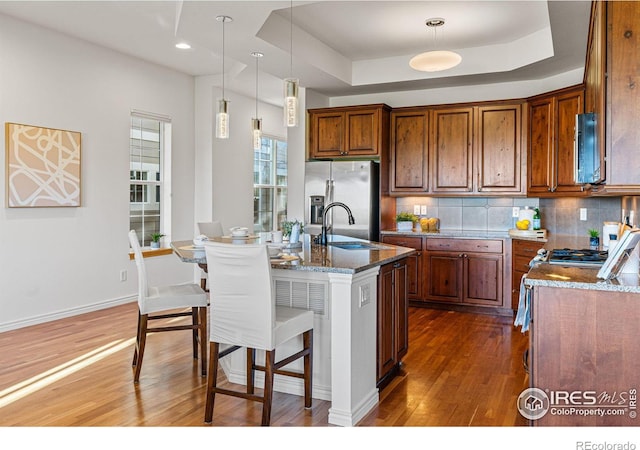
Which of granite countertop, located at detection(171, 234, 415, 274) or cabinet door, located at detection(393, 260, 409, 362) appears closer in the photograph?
granite countertop, located at detection(171, 234, 415, 274)

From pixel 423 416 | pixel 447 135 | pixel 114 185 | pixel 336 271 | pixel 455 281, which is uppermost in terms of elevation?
pixel 447 135

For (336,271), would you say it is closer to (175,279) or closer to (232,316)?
(232,316)

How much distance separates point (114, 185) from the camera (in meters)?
5.60

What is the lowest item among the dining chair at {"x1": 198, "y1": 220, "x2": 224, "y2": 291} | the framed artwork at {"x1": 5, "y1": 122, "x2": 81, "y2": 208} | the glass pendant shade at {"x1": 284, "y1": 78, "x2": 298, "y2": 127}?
the dining chair at {"x1": 198, "y1": 220, "x2": 224, "y2": 291}

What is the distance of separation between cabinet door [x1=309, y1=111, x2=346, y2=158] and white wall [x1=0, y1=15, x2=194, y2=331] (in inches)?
70.3

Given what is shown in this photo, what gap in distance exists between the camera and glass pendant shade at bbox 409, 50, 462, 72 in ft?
14.3

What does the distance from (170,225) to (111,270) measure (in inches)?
41.0

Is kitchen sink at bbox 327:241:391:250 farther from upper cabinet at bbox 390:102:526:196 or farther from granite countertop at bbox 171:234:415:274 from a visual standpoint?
upper cabinet at bbox 390:102:526:196

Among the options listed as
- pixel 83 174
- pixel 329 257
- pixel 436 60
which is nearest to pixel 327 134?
pixel 436 60

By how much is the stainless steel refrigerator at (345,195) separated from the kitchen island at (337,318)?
2.46 meters

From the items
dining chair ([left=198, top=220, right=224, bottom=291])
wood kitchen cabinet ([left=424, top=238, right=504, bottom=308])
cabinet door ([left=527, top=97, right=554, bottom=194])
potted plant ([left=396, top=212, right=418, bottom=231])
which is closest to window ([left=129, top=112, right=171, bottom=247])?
dining chair ([left=198, top=220, right=224, bottom=291])

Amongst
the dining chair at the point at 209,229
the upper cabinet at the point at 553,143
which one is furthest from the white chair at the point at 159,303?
the upper cabinet at the point at 553,143

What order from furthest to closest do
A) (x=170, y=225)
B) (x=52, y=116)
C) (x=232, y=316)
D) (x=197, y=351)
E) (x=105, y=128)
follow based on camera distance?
1. (x=170, y=225)
2. (x=105, y=128)
3. (x=52, y=116)
4. (x=197, y=351)
5. (x=232, y=316)

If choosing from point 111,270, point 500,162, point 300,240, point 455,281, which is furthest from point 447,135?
point 111,270
